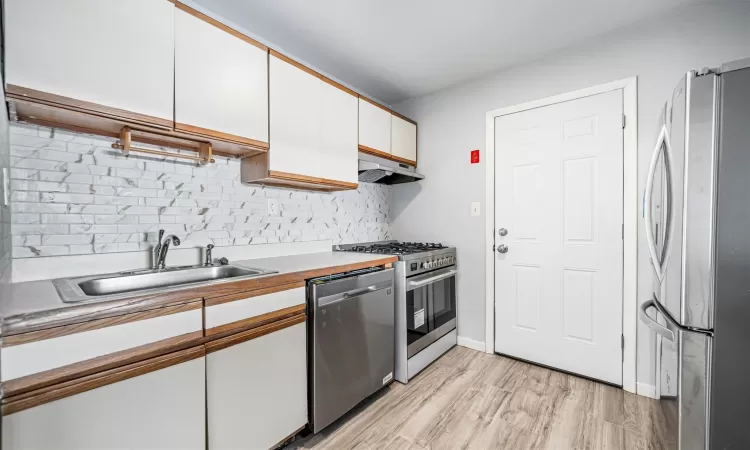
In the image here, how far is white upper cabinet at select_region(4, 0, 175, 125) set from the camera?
109 cm

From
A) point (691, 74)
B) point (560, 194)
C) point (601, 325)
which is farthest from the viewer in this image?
point (560, 194)

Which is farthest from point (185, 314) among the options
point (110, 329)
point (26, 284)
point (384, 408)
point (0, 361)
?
point (384, 408)

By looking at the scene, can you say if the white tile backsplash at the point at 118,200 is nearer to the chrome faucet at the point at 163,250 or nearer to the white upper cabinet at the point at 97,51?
the chrome faucet at the point at 163,250

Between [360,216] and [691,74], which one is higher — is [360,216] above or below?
below

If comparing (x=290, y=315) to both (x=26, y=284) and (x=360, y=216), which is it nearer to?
(x=26, y=284)

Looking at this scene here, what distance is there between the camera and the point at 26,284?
1235 millimetres

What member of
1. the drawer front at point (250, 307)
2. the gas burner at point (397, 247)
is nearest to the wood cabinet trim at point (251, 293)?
the drawer front at point (250, 307)

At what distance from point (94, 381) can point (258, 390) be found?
0.62 m

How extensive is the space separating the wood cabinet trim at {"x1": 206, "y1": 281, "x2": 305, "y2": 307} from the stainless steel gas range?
0.90 metres

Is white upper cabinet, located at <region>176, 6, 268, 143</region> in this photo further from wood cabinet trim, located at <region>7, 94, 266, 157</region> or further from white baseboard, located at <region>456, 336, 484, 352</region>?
white baseboard, located at <region>456, 336, 484, 352</region>

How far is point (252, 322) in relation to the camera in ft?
4.59

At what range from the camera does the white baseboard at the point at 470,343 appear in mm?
2797

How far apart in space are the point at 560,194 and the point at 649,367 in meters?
1.27

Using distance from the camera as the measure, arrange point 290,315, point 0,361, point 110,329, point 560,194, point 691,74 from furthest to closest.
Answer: point 560,194 → point 290,315 → point 691,74 → point 110,329 → point 0,361
